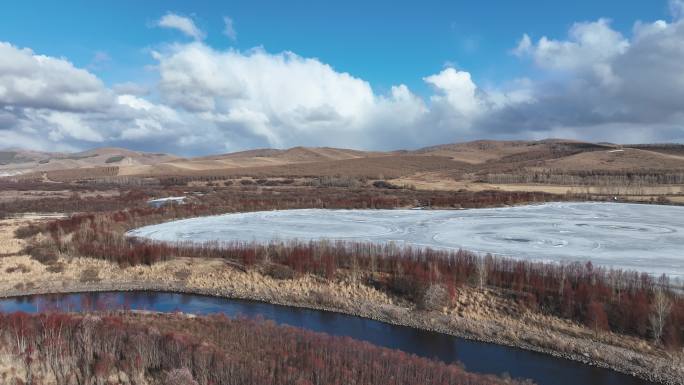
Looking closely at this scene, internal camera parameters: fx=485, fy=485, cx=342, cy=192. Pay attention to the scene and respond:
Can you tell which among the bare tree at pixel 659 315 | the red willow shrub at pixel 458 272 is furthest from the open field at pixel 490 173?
the bare tree at pixel 659 315

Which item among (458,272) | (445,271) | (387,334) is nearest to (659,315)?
(458,272)

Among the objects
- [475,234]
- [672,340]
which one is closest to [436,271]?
[672,340]

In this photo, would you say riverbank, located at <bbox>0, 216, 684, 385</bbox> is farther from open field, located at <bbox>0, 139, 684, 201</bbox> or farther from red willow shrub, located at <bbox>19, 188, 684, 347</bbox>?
open field, located at <bbox>0, 139, 684, 201</bbox>

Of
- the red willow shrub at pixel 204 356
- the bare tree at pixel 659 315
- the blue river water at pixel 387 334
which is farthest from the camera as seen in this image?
the bare tree at pixel 659 315

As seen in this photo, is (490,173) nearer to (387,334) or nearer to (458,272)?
(458,272)

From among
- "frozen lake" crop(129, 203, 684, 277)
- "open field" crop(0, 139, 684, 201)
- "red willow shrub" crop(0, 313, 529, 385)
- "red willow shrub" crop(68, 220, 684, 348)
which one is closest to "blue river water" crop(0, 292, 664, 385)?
"red willow shrub" crop(68, 220, 684, 348)

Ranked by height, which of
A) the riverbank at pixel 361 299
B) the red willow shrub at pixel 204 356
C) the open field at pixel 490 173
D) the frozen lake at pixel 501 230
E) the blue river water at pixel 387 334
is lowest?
the blue river water at pixel 387 334

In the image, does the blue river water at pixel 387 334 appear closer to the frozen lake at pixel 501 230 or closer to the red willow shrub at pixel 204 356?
the red willow shrub at pixel 204 356

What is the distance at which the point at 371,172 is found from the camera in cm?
11638

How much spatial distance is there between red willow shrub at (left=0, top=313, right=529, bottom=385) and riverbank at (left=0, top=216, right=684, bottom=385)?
15.9 feet

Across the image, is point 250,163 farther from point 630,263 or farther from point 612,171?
point 630,263

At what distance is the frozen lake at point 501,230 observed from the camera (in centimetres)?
2536

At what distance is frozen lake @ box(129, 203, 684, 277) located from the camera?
25359 millimetres

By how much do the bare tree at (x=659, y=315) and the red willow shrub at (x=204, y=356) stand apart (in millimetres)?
6282
